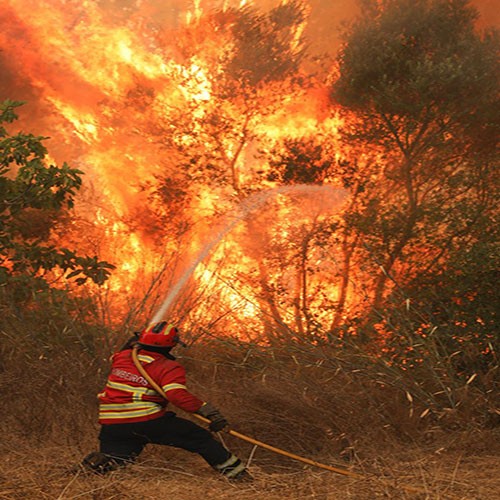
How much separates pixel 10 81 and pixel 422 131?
8468 millimetres

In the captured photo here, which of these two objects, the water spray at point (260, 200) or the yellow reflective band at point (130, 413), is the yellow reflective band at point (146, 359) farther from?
the water spray at point (260, 200)

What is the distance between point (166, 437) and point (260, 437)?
1.27 metres

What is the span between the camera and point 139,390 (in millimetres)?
5098

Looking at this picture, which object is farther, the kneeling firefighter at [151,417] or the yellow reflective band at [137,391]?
the yellow reflective band at [137,391]

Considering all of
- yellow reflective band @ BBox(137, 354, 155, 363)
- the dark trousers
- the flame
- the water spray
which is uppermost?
the flame

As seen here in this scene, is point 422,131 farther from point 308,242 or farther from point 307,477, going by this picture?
point 307,477

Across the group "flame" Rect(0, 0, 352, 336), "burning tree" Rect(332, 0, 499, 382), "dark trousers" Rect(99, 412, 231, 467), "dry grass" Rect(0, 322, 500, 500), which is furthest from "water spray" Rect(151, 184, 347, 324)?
"dark trousers" Rect(99, 412, 231, 467)

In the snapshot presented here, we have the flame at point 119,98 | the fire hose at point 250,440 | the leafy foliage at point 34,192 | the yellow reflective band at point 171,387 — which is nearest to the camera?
the fire hose at point 250,440

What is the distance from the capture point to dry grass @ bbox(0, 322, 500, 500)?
15.2ft

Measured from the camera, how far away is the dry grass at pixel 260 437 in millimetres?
4629

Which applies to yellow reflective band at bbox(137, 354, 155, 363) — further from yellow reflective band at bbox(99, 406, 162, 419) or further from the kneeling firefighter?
yellow reflective band at bbox(99, 406, 162, 419)

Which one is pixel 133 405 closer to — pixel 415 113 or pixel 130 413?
pixel 130 413

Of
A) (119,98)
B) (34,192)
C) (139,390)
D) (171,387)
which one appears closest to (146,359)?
(139,390)

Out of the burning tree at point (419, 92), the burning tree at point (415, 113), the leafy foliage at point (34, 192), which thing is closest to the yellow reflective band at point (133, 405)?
the leafy foliage at point (34, 192)
